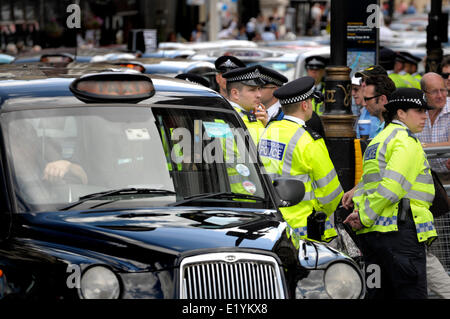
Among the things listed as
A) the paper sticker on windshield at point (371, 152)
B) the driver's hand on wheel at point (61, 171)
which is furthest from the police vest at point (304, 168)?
the driver's hand on wheel at point (61, 171)

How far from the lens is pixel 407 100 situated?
24.4ft

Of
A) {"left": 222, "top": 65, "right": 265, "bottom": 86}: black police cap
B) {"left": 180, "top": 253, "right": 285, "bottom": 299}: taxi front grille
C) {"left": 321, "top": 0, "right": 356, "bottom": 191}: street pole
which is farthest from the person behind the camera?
{"left": 321, "top": 0, "right": 356, "bottom": 191}: street pole

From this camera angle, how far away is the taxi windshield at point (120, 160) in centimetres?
541

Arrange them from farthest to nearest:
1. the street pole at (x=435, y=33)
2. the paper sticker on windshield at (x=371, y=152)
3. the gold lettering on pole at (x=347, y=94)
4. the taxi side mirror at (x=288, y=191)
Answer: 1. the street pole at (x=435, y=33)
2. the gold lettering on pole at (x=347, y=94)
3. the paper sticker on windshield at (x=371, y=152)
4. the taxi side mirror at (x=288, y=191)

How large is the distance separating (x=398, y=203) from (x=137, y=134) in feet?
7.92

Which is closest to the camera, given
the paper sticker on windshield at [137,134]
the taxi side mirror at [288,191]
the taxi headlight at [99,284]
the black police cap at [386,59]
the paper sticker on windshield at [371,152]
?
the taxi headlight at [99,284]

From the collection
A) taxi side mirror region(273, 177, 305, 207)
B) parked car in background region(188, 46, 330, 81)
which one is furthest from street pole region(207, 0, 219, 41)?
taxi side mirror region(273, 177, 305, 207)

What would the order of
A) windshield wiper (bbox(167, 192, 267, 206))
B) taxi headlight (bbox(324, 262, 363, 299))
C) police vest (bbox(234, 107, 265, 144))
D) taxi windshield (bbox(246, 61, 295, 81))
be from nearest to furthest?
taxi headlight (bbox(324, 262, 363, 299))
windshield wiper (bbox(167, 192, 267, 206))
police vest (bbox(234, 107, 265, 144))
taxi windshield (bbox(246, 61, 295, 81))

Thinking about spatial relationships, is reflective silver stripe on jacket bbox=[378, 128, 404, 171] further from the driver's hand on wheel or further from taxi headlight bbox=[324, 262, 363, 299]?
the driver's hand on wheel

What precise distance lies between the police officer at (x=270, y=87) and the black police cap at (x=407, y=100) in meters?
1.32

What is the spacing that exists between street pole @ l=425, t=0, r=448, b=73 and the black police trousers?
1012 cm

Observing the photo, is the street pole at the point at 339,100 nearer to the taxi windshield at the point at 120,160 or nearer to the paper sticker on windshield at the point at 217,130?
the paper sticker on windshield at the point at 217,130

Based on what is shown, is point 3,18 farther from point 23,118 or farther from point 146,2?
point 23,118

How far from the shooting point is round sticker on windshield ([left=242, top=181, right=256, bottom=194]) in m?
5.91
